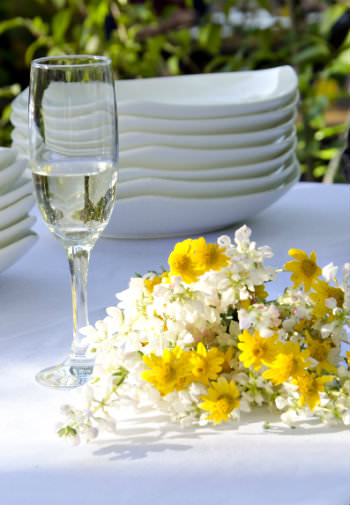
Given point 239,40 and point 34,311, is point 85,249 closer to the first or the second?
point 34,311

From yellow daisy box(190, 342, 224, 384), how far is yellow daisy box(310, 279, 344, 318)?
85 millimetres

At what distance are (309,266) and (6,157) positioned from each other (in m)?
0.43

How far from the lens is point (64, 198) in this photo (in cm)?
62

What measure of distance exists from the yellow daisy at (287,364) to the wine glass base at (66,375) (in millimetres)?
183

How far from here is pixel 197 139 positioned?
1.00 meters

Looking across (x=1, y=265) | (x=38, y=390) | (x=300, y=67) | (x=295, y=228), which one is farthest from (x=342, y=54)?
(x=38, y=390)

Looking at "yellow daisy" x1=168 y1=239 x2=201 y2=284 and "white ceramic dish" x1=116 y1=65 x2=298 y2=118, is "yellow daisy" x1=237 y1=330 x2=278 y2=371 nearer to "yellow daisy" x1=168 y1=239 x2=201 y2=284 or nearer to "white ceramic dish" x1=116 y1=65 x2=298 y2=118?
"yellow daisy" x1=168 y1=239 x2=201 y2=284

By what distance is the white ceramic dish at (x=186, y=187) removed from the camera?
3.28 ft

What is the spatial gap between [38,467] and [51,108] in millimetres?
286

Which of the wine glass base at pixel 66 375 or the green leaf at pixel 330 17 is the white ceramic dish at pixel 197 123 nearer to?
the wine glass base at pixel 66 375

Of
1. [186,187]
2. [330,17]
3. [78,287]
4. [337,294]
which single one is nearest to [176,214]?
[186,187]

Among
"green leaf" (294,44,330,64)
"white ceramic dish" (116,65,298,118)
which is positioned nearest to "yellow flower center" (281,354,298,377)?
"white ceramic dish" (116,65,298,118)

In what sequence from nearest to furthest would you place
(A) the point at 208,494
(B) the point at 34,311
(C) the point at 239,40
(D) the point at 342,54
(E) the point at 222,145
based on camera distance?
(A) the point at 208,494
(B) the point at 34,311
(E) the point at 222,145
(D) the point at 342,54
(C) the point at 239,40

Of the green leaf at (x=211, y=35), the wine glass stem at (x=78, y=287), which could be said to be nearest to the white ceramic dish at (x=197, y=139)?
the wine glass stem at (x=78, y=287)
